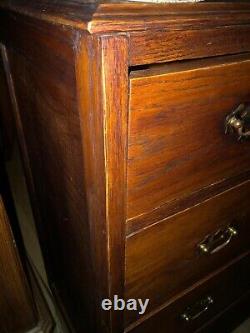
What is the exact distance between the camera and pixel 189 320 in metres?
0.78

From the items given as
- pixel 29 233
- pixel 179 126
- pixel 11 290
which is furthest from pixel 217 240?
pixel 29 233

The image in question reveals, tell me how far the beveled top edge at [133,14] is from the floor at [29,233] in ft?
3.41

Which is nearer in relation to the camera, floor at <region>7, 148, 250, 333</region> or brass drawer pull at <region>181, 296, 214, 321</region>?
brass drawer pull at <region>181, 296, 214, 321</region>

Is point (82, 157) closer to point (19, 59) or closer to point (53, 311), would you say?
point (19, 59)

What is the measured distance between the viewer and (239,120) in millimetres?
448

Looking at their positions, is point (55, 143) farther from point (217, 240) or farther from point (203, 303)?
point (203, 303)

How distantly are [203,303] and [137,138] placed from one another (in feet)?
2.04

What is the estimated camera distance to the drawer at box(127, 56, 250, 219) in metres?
0.36

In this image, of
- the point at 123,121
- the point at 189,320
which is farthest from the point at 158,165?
the point at 189,320

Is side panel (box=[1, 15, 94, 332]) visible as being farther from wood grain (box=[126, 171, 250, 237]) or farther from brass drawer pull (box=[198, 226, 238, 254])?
brass drawer pull (box=[198, 226, 238, 254])

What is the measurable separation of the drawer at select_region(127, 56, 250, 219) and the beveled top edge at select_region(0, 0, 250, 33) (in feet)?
0.17

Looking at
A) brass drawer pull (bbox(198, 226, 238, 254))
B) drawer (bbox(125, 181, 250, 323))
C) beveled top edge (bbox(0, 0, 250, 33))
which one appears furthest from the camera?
brass drawer pull (bbox(198, 226, 238, 254))

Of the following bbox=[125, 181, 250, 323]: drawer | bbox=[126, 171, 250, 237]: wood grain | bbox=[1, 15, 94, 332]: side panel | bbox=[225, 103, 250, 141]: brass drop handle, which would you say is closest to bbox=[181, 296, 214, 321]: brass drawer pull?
bbox=[125, 181, 250, 323]: drawer

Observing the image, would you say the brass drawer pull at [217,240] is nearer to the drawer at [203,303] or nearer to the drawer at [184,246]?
the drawer at [184,246]
